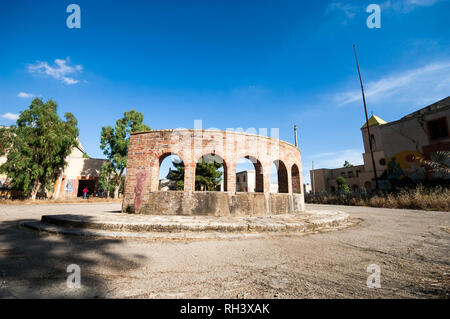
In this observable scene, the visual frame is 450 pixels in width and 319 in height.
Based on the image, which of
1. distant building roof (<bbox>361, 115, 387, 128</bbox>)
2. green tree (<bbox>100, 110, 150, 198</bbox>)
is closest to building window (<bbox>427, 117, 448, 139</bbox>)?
distant building roof (<bbox>361, 115, 387, 128</bbox>)

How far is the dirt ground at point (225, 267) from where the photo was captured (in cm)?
184

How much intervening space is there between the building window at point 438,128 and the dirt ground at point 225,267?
50.6 feet

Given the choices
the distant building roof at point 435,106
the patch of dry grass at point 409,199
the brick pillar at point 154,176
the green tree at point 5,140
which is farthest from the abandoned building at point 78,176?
the distant building roof at point 435,106

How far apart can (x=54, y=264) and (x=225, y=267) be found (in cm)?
240

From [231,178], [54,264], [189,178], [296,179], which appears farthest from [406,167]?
[54,264]

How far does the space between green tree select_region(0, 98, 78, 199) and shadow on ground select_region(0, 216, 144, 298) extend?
17.0 meters

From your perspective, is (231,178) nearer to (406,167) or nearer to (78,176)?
(406,167)

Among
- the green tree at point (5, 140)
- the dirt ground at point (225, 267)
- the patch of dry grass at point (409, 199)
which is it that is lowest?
the dirt ground at point (225, 267)

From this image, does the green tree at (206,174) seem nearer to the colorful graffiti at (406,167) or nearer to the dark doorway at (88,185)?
the dark doorway at (88,185)

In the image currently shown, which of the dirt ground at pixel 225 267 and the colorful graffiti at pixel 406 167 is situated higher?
the colorful graffiti at pixel 406 167

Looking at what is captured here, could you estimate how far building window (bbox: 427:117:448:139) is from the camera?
1364 centimetres

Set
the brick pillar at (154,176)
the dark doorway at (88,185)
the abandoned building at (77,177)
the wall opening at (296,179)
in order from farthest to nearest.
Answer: the dark doorway at (88,185)
the abandoned building at (77,177)
the wall opening at (296,179)
the brick pillar at (154,176)
